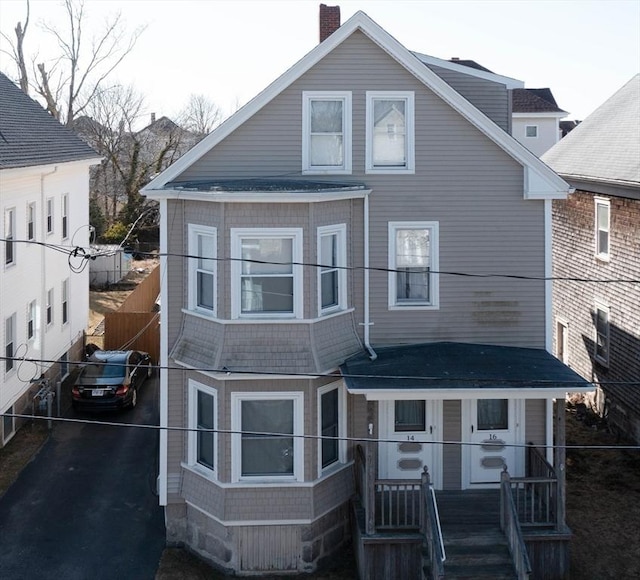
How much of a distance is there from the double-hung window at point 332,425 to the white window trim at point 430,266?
2016 millimetres

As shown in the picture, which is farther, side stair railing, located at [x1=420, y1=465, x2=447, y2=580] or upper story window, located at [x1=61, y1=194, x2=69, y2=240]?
upper story window, located at [x1=61, y1=194, x2=69, y2=240]

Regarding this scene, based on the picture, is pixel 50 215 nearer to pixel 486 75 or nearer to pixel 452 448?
pixel 486 75

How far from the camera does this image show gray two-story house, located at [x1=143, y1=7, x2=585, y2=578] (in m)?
14.5

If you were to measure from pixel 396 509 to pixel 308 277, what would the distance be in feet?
14.8

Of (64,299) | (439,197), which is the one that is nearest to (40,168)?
(64,299)

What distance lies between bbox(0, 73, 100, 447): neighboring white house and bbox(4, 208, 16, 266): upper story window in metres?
0.03

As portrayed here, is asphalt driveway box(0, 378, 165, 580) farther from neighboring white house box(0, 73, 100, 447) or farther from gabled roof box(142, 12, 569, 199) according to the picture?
gabled roof box(142, 12, 569, 199)

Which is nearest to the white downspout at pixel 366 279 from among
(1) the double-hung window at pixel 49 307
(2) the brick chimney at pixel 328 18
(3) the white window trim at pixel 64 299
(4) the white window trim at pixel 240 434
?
(4) the white window trim at pixel 240 434

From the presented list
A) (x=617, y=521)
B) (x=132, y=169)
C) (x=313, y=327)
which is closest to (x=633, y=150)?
(x=617, y=521)

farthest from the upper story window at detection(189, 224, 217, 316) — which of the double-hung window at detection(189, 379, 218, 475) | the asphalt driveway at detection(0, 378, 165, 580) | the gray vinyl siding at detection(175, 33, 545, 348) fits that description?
the asphalt driveway at detection(0, 378, 165, 580)

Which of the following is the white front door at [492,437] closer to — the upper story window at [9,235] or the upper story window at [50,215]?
the upper story window at [9,235]

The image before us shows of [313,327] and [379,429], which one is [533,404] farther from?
[313,327]

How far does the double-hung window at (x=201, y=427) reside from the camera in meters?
15.0

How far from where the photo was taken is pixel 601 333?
22641 millimetres
